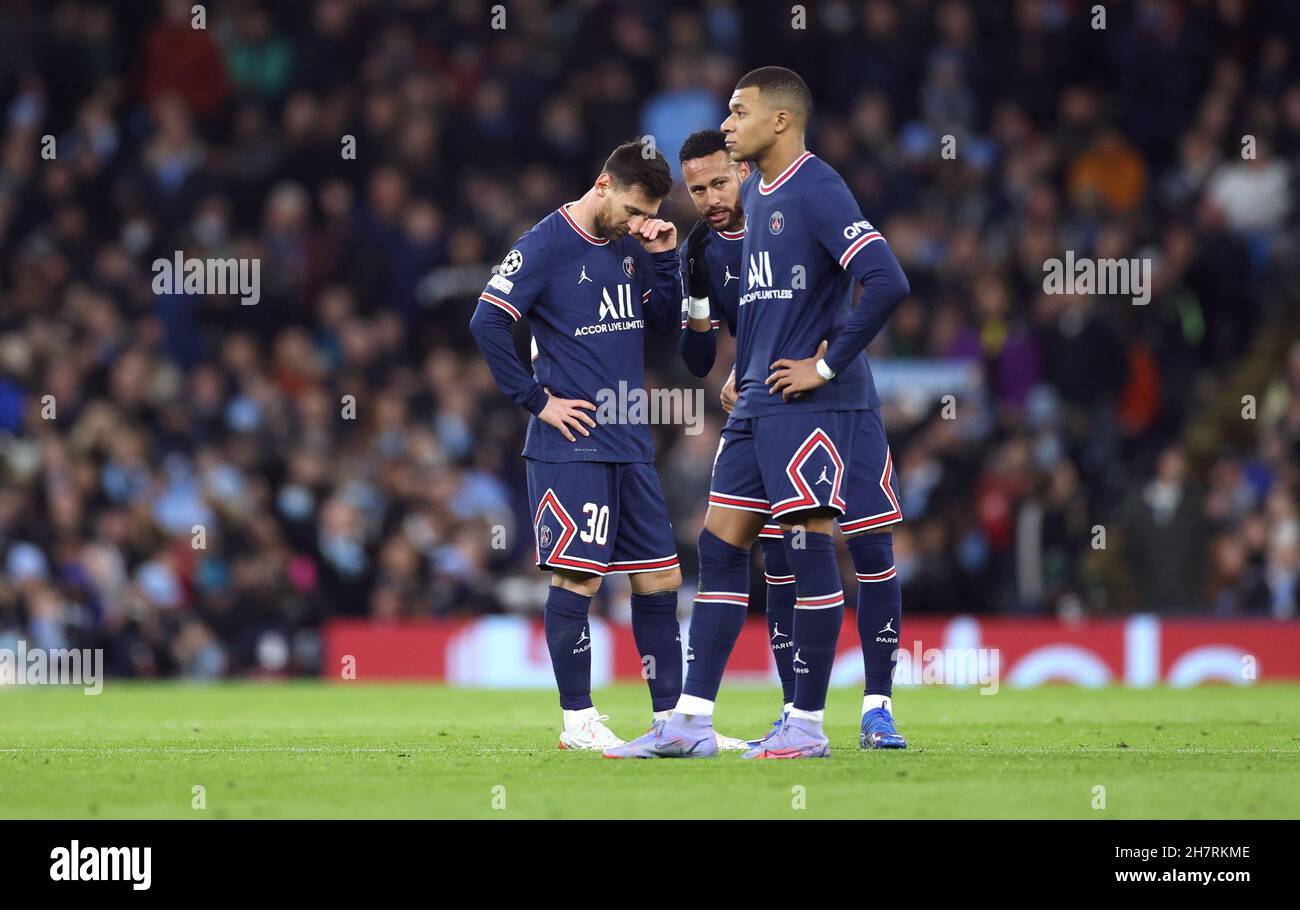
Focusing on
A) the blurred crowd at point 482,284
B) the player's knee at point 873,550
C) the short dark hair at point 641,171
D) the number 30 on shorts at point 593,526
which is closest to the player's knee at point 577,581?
the number 30 on shorts at point 593,526

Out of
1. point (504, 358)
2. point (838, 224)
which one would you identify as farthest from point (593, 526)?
point (838, 224)

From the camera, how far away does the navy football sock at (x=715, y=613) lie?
334 inches

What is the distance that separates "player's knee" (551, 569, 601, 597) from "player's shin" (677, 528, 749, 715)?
1.91 feet

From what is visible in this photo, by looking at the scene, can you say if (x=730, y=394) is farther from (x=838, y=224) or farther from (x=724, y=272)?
(x=838, y=224)

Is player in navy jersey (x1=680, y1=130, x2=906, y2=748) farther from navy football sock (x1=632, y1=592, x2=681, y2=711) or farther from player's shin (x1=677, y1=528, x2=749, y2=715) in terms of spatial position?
navy football sock (x1=632, y1=592, x2=681, y2=711)

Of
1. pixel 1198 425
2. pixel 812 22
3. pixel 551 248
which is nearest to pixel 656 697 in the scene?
pixel 551 248

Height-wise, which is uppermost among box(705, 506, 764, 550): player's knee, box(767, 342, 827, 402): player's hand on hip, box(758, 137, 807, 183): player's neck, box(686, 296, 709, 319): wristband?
box(758, 137, 807, 183): player's neck

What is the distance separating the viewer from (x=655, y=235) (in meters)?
8.97

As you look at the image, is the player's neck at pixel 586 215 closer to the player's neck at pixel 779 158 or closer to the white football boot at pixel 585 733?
the player's neck at pixel 779 158

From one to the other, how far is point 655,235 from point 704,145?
1.56 ft

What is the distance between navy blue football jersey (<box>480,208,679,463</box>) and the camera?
902 cm

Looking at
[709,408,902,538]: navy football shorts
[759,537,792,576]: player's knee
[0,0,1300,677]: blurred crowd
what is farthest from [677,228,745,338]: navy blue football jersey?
[0,0,1300,677]: blurred crowd

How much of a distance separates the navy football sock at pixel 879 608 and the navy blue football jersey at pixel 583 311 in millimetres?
1071

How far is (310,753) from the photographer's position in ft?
29.6
